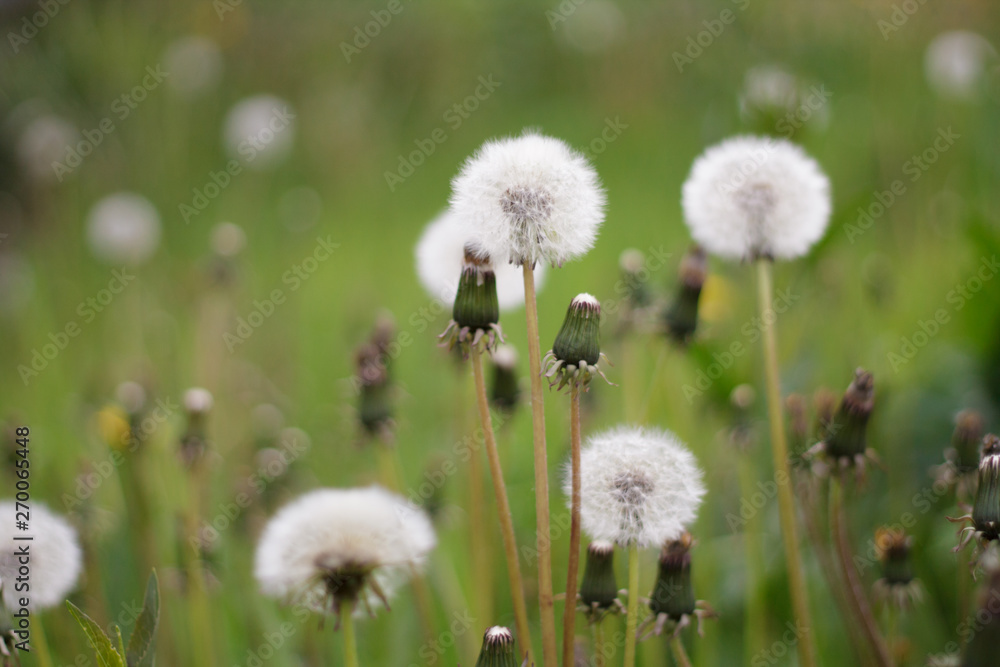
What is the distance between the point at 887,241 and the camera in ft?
11.3

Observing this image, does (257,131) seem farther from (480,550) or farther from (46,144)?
(480,550)

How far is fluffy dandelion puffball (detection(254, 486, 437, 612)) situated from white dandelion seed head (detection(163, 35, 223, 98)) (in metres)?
3.31

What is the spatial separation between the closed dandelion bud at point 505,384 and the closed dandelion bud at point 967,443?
2.52 ft

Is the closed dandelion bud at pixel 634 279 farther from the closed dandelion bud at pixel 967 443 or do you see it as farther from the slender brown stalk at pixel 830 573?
the closed dandelion bud at pixel 967 443

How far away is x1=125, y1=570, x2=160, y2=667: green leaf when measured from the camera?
98 cm

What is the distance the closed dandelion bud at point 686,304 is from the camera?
1450 mm

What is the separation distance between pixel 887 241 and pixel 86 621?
3.43 metres

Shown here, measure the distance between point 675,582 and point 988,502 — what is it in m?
0.38

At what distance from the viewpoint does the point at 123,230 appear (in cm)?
371

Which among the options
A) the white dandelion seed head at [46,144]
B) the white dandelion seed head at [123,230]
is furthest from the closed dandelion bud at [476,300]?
the white dandelion seed head at [46,144]

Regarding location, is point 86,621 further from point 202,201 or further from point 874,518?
point 202,201

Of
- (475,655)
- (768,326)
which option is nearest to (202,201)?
(475,655)

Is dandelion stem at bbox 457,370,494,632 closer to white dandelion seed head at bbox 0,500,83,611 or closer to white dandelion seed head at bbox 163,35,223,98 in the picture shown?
white dandelion seed head at bbox 0,500,83,611

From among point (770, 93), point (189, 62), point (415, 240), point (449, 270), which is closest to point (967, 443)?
point (449, 270)
